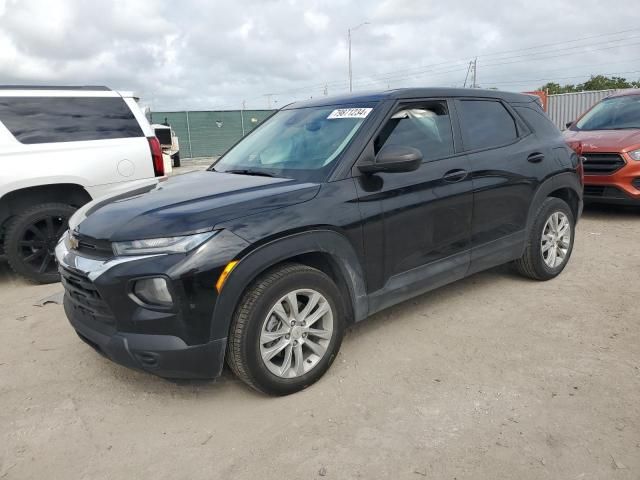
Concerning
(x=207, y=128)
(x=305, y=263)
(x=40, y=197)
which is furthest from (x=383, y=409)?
(x=207, y=128)

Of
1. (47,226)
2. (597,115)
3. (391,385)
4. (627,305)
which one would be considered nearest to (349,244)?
(391,385)

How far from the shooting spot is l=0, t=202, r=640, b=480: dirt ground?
2.37 metres

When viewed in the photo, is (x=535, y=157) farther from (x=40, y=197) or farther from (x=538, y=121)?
(x=40, y=197)

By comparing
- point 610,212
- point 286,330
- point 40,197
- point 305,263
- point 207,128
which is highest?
point 207,128

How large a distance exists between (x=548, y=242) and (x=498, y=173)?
3.62ft

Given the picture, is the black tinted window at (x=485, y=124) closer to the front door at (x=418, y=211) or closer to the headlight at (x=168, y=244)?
the front door at (x=418, y=211)

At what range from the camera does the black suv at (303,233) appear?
8.39 ft

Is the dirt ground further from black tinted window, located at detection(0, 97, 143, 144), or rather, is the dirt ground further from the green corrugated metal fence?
the green corrugated metal fence

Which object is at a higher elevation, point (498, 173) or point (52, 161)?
point (52, 161)

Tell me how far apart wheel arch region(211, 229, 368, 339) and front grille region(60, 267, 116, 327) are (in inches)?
24.7

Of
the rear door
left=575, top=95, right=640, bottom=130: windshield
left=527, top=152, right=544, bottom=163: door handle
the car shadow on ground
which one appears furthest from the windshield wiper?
left=575, top=95, right=640, bottom=130: windshield

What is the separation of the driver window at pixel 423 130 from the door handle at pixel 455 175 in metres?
0.14

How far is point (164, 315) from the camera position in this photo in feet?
8.30

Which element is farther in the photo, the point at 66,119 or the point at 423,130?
the point at 66,119
